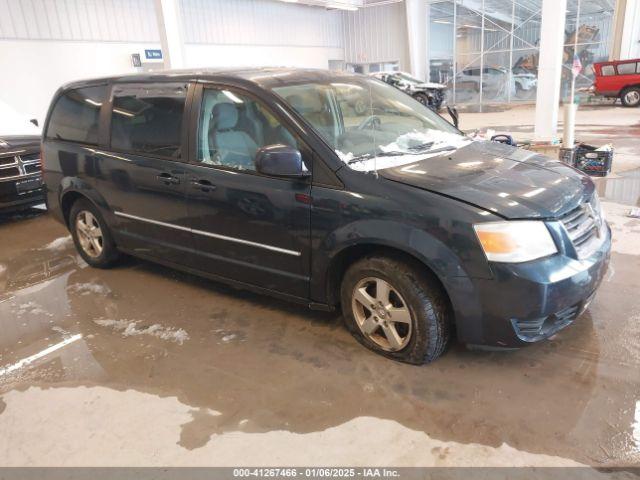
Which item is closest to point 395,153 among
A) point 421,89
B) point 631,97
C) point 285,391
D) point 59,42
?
point 285,391

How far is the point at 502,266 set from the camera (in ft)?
7.36

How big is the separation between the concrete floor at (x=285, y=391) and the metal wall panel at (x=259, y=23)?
15.8 m

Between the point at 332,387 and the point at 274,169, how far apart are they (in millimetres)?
1178

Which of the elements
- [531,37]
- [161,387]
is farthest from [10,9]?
[531,37]

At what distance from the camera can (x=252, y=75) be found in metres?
3.10

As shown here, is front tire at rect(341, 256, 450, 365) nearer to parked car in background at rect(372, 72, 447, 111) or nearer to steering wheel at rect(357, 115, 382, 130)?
steering wheel at rect(357, 115, 382, 130)

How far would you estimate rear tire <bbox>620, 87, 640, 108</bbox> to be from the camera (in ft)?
52.3

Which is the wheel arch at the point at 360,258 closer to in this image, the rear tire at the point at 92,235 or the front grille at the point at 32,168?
the rear tire at the point at 92,235

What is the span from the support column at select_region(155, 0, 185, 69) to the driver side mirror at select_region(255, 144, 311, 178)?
10.9 metres

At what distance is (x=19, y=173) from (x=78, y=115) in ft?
8.06

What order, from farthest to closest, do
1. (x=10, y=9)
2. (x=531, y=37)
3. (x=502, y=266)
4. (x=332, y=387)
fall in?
(x=531, y=37), (x=10, y=9), (x=332, y=387), (x=502, y=266)

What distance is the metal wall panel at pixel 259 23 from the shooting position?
1739 cm

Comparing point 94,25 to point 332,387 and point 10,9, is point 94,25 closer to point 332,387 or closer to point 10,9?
point 10,9

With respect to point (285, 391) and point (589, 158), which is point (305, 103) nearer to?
point (285, 391)
